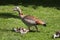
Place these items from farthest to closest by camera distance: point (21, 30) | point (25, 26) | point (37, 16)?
point (37, 16) → point (25, 26) → point (21, 30)

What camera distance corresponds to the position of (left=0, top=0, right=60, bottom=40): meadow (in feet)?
31.0

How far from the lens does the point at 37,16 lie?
12.8 metres

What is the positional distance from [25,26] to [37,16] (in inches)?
79.8

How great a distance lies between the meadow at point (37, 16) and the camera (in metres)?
9.46
